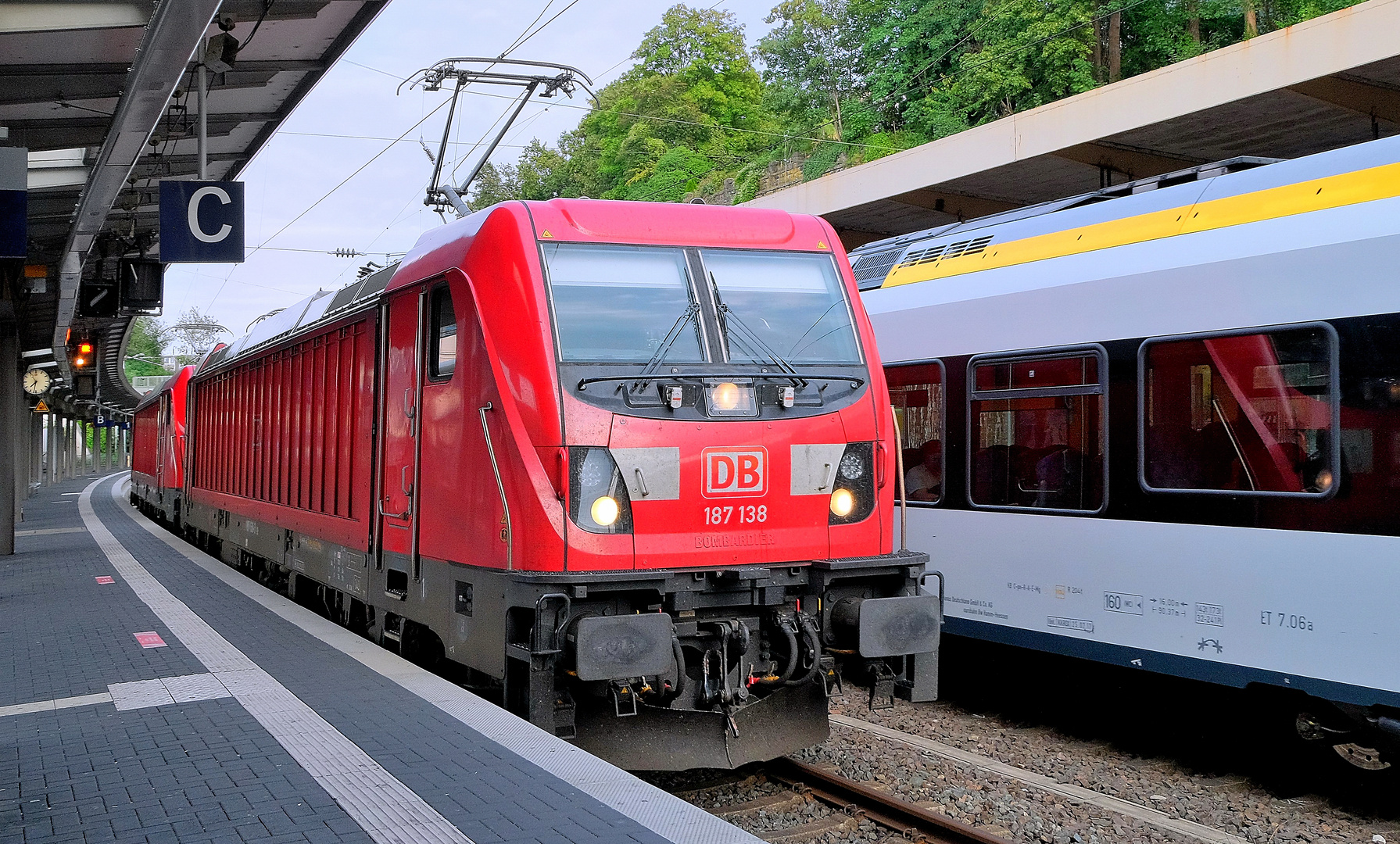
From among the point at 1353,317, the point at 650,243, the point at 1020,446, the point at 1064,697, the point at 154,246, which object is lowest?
the point at 1064,697

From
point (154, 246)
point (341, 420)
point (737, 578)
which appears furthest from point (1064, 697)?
point (154, 246)

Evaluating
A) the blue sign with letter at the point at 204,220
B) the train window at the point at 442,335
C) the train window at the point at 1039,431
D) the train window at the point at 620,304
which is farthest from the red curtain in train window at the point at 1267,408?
the blue sign with letter at the point at 204,220

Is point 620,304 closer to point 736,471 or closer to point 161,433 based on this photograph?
point 736,471

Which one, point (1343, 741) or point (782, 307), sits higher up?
point (782, 307)

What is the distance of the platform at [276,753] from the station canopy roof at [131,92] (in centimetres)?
443

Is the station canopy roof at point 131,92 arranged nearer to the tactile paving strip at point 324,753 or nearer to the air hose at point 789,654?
the tactile paving strip at point 324,753

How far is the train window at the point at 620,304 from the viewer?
6.27m

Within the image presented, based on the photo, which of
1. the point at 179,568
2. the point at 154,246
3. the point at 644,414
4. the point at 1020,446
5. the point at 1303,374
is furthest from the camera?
the point at 154,246

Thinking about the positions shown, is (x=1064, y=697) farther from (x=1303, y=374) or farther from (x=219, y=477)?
(x=219, y=477)

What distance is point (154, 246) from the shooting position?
71.5ft

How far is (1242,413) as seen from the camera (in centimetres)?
688

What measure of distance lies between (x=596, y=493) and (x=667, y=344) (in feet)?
3.13

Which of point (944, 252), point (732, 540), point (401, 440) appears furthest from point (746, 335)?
point (944, 252)

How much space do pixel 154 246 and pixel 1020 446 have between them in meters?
18.5
